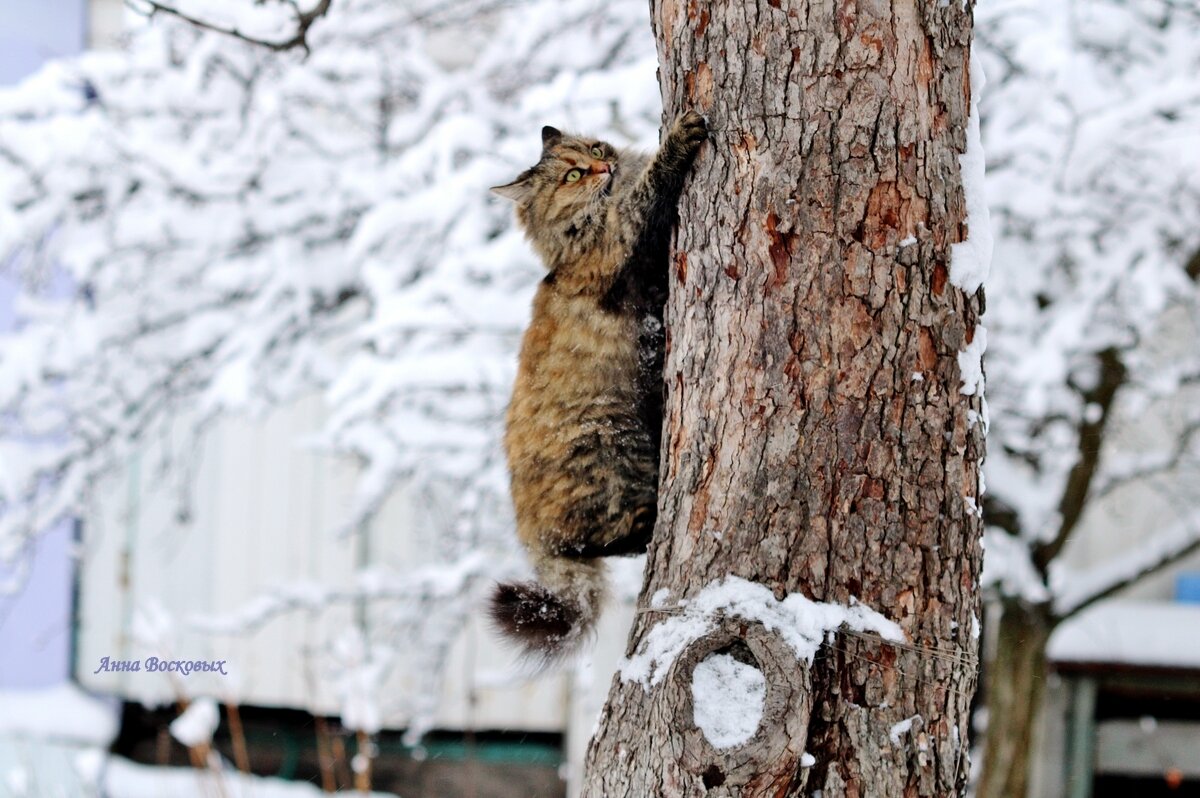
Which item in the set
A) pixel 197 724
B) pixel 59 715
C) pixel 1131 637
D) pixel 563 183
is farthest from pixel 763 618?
pixel 59 715

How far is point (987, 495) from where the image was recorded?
4035mm

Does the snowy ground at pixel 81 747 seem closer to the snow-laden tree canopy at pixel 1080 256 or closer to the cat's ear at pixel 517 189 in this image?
the snow-laden tree canopy at pixel 1080 256

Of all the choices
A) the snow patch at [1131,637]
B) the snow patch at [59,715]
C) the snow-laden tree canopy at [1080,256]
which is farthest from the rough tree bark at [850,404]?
the snow patch at [59,715]

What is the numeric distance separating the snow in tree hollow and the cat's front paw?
902mm

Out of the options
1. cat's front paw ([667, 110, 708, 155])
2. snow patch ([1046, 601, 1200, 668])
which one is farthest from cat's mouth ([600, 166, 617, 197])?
snow patch ([1046, 601, 1200, 668])

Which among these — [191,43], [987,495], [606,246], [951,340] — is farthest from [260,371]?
[951,340]

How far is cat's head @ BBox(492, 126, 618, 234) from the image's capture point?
2576 mm

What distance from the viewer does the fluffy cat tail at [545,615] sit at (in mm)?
2199

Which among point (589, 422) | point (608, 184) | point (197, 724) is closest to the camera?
point (589, 422)

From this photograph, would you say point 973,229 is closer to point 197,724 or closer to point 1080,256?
point 1080,256

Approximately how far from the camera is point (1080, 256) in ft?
12.9

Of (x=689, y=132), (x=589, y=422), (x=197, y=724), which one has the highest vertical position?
(x=689, y=132)

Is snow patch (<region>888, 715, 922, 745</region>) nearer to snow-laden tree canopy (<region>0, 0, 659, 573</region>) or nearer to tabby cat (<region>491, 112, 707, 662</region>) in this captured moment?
tabby cat (<region>491, 112, 707, 662</region>)

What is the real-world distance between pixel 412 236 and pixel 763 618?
8.79 feet
